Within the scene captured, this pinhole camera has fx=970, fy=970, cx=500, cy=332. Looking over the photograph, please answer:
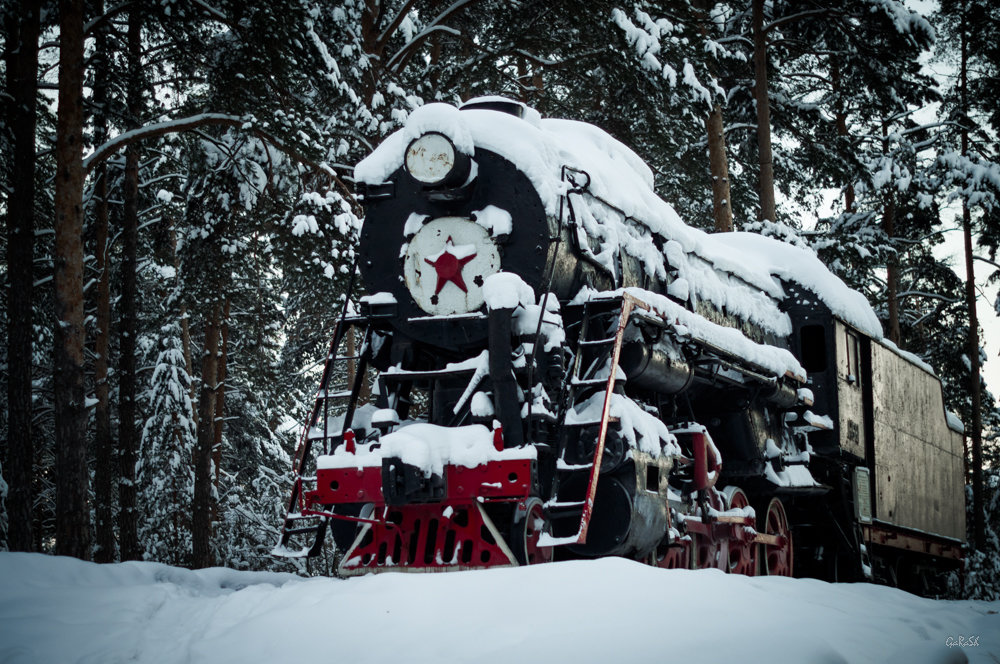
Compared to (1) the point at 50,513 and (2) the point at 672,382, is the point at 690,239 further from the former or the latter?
(1) the point at 50,513

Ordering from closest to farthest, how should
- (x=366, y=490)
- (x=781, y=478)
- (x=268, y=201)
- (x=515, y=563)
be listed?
(x=515, y=563) < (x=366, y=490) < (x=781, y=478) < (x=268, y=201)

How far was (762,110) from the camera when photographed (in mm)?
16688

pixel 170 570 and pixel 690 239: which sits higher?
pixel 690 239

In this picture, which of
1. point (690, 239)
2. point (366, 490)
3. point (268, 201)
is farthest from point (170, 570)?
point (268, 201)

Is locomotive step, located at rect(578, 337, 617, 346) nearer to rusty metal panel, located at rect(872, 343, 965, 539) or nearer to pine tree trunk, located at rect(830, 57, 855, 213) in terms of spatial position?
rusty metal panel, located at rect(872, 343, 965, 539)

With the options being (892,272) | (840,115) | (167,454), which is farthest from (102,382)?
(840,115)

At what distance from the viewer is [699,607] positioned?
4.30m

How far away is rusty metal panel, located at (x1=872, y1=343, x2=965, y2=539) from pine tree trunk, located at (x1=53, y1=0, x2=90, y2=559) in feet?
27.9

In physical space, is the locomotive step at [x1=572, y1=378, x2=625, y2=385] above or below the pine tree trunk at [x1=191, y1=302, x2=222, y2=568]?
above

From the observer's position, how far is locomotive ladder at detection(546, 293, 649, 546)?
6039 millimetres

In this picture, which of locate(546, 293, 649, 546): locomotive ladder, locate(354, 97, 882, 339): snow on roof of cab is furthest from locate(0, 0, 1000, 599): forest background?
locate(546, 293, 649, 546): locomotive ladder

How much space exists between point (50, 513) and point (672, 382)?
17735mm

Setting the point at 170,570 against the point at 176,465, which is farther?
the point at 176,465

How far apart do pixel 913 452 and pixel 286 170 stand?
8.74 meters
